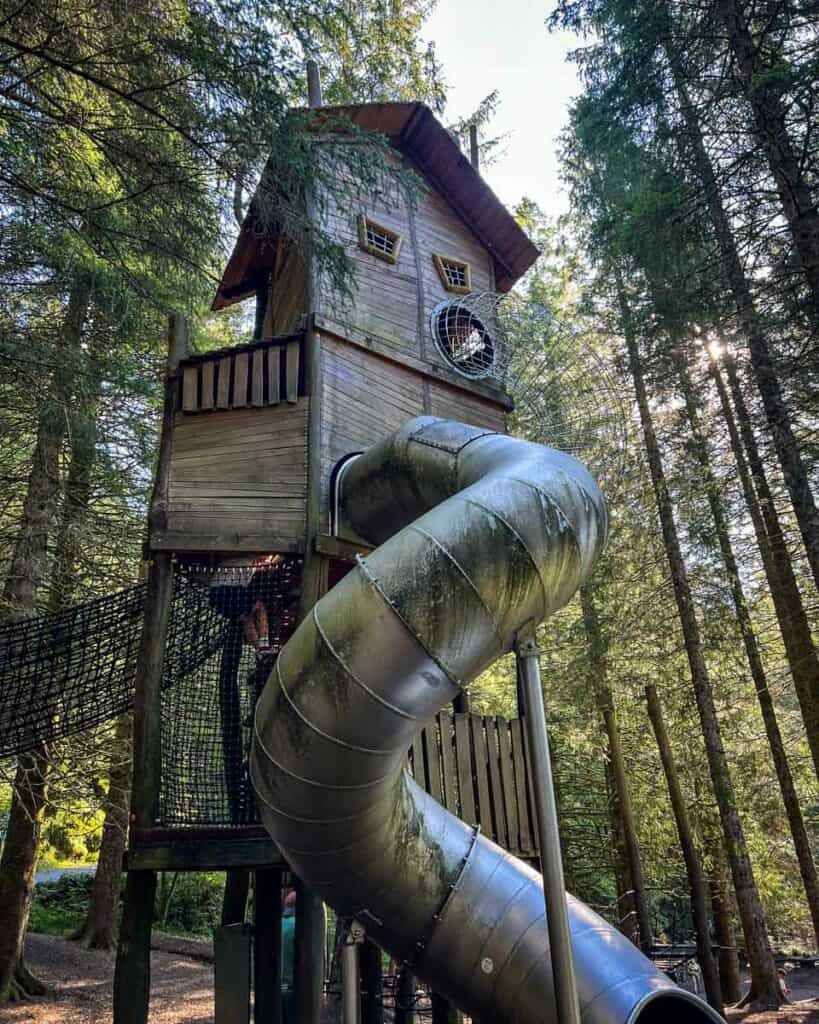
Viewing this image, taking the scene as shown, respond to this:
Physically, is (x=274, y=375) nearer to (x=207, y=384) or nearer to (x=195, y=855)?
(x=207, y=384)

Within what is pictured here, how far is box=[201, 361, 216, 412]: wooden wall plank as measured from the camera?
6.04 m

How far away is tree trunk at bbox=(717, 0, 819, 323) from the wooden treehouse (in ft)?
9.76

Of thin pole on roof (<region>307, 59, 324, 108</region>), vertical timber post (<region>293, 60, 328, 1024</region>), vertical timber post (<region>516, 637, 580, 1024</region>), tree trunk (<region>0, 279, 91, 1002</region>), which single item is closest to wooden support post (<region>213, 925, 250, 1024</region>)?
vertical timber post (<region>293, 60, 328, 1024</region>)

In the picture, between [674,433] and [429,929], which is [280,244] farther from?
[429,929]

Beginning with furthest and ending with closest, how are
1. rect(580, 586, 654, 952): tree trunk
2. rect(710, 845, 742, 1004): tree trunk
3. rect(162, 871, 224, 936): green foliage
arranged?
rect(162, 871, 224, 936): green foliage
rect(710, 845, 742, 1004): tree trunk
rect(580, 586, 654, 952): tree trunk

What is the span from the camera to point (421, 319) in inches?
297

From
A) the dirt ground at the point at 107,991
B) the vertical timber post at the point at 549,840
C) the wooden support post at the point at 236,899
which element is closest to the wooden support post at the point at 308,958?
the wooden support post at the point at 236,899

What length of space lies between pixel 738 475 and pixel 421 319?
210 inches

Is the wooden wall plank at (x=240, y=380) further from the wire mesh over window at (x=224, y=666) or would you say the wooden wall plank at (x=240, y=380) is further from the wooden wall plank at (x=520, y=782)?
the wooden wall plank at (x=520, y=782)

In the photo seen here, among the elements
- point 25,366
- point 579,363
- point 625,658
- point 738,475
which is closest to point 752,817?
point 625,658

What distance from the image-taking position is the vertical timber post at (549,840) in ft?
9.84

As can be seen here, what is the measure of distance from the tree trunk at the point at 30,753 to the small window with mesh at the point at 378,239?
11.4 ft

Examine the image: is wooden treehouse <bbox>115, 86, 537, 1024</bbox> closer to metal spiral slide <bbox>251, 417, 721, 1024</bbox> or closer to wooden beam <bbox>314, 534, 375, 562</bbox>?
wooden beam <bbox>314, 534, 375, 562</bbox>

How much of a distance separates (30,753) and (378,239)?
6921 millimetres
